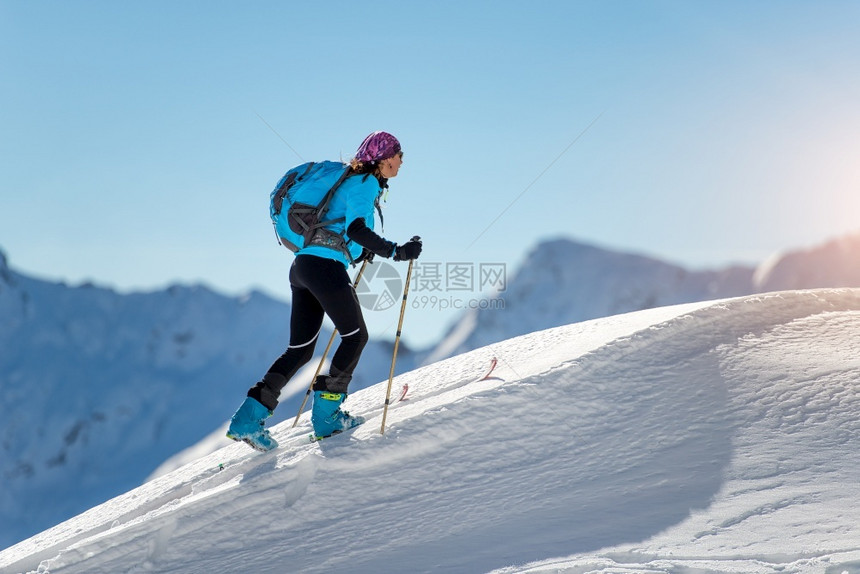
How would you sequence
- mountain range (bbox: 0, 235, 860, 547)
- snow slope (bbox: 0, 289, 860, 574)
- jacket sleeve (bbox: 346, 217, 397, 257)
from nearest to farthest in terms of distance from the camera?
snow slope (bbox: 0, 289, 860, 574)
jacket sleeve (bbox: 346, 217, 397, 257)
mountain range (bbox: 0, 235, 860, 547)

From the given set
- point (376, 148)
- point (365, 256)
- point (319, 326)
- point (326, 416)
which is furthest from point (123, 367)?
point (376, 148)

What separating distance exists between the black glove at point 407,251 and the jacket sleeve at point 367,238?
5cm

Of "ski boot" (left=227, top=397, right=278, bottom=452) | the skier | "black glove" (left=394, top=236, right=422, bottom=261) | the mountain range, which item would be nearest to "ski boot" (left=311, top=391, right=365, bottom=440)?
the skier

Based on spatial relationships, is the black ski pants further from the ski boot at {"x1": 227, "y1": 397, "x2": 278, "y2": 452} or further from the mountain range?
the mountain range

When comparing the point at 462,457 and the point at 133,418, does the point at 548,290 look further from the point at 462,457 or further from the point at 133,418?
the point at 462,457

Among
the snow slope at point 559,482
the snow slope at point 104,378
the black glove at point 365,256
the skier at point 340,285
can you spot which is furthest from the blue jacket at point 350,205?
the snow slope at point 104,378

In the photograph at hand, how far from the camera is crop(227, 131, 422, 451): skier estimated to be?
16.9ft

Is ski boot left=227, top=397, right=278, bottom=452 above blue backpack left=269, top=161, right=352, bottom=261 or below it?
below

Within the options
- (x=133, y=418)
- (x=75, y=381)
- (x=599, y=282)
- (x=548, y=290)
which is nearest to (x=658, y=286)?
(x=599, y=282)

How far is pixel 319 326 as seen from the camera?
221 inches

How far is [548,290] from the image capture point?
149 m

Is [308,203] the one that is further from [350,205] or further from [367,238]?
[367,238]

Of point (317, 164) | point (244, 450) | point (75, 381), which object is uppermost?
point (75, 381)

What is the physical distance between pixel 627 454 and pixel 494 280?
6544 mm
